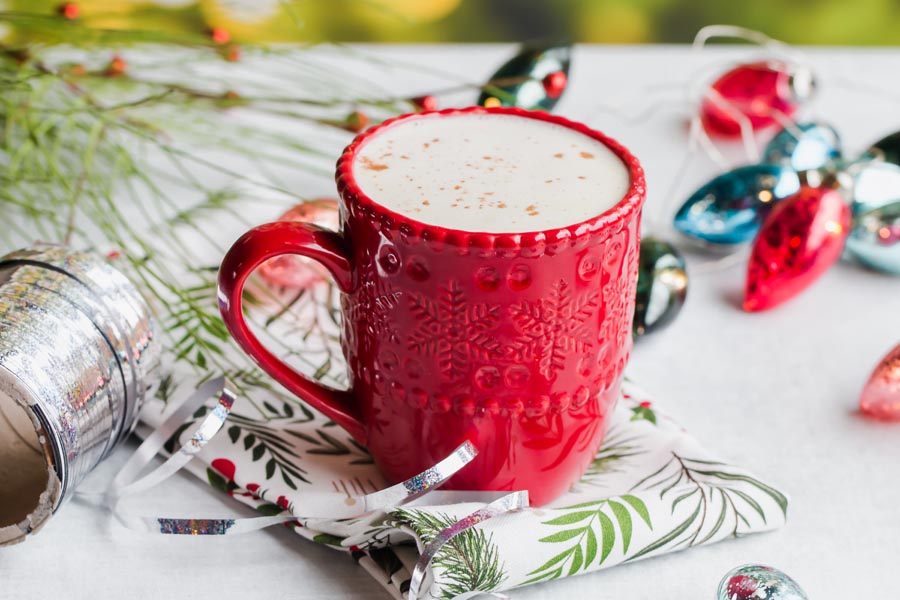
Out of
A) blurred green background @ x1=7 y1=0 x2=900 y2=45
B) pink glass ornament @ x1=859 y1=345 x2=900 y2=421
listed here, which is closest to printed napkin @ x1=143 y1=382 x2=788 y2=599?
pink glass ornament @ x1=859 y1=345 x2=900 y2=421

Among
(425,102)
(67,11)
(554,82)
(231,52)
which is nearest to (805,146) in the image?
(554,82)

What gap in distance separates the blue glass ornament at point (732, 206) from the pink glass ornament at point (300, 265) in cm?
22

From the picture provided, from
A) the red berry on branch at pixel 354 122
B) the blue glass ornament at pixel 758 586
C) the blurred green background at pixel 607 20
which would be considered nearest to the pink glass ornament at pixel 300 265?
the red berry on branch at pixel 354 122

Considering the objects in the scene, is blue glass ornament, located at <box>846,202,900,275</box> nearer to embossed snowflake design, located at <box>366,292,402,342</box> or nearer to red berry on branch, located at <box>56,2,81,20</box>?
embossed snowflake design, located at <box>366,292,402,342</box>

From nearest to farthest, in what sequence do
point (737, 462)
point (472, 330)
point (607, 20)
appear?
point (472, 330), point (737, 462), point (607, 20)

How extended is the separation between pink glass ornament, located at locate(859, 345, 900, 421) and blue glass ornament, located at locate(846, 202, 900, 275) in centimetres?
13

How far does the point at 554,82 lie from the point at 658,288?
0.19 meters

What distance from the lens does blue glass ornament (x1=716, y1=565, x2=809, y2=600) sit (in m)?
0.36

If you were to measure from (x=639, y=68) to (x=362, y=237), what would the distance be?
1.85 ft

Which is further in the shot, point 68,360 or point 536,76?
point 536,76

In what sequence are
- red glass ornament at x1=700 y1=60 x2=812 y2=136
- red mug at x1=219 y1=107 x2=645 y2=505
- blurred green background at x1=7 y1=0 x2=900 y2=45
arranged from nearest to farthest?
red mug at x1=219 y1=107 x2=645 y2=505
red glass ornament at x1=700 y1=60 x2=812 y2=136
blurred green background at x1=7 y1=0 x2=900 y2=45

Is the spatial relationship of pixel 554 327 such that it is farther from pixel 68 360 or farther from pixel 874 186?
pixel 874 186

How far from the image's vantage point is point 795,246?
1.81 ft

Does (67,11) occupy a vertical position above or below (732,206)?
above
